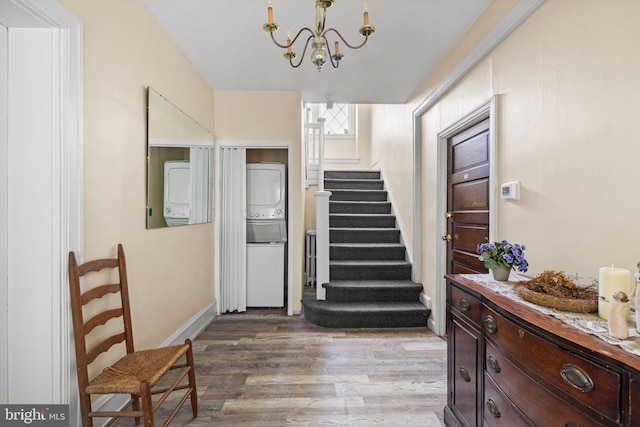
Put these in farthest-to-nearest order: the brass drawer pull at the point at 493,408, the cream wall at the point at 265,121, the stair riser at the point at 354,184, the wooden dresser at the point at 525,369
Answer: the stair riser at the point at 354,184, the cream wall at the point at 265,121, the brass drawer pull at the point at 493,408, the wooden dresser at the point at 525,369

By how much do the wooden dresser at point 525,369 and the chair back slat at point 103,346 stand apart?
187cm

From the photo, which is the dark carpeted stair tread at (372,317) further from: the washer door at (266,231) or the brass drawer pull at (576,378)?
the brass drawer pull at (576,378)

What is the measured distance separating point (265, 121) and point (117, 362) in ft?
8.73

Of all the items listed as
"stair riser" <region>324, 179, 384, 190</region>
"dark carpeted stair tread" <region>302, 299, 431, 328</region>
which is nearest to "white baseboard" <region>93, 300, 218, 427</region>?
"dark carpeted stair tread" <region>302, 299, 431, 328</region>

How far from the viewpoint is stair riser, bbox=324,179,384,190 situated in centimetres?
500

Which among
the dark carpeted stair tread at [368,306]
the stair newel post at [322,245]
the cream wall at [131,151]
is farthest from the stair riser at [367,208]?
the cream wall at [131,151]

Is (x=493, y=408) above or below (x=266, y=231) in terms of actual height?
below

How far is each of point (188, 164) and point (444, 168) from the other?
7.86ft

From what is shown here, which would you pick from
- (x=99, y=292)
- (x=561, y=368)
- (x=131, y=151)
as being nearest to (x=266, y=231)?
(x=131, y=151)

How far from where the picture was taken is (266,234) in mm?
3725

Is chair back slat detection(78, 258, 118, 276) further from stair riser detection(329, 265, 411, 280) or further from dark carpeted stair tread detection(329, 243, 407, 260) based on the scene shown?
dark carpeted stair tread detection(329, 243, 407, 260)

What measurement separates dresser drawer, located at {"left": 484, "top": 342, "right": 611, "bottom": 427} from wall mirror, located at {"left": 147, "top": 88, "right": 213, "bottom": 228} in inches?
86.2

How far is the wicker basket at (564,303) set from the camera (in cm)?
104

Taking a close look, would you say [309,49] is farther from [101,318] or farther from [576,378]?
[576,378]
